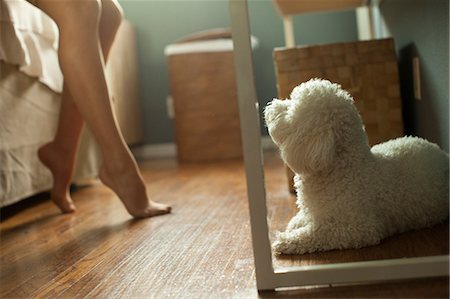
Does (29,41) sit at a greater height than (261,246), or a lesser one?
greater

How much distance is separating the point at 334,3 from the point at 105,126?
4.27 ft

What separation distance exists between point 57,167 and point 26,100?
0.32 metres

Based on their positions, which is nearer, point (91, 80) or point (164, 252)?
point (164, 252)

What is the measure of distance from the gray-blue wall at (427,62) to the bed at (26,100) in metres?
1.06

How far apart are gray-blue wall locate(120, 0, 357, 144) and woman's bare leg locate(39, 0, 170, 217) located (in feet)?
7.12

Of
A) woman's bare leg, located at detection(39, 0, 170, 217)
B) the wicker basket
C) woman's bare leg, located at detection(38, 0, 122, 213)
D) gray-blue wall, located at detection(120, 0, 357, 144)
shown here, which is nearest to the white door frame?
the wicker basket

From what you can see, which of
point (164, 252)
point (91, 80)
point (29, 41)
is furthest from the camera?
point (29, 41)

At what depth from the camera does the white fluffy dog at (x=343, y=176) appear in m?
1.14

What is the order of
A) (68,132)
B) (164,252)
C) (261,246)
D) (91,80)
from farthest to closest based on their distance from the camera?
(68,132) < (91,80) < (164,252) < (261,246)

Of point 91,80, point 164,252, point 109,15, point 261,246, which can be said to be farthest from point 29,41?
point 261,246

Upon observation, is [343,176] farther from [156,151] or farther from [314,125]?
[156,151]

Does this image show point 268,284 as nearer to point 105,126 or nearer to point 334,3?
point 105,126

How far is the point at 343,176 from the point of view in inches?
46.3

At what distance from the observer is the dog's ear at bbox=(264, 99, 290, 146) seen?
1157mm
